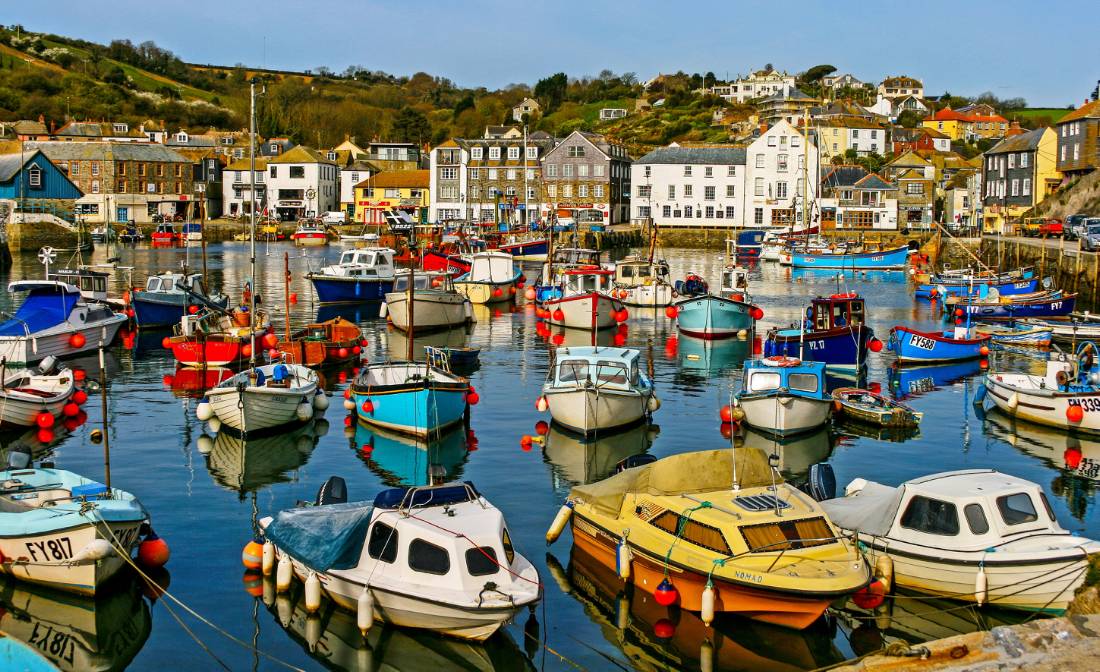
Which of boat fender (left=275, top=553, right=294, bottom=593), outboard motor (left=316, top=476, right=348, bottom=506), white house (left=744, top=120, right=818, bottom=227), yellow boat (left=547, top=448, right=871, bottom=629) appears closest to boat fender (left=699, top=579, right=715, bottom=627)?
yellow boat (left=547, top=448, right=871, bottom=629)

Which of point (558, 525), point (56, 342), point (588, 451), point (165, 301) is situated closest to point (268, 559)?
point (558, 525)

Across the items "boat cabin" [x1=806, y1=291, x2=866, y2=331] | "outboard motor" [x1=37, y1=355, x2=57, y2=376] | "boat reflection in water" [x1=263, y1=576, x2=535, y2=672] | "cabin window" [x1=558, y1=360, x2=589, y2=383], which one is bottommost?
"boat reflection in water" [x1=263, y1=576, x2=535, y2=672]

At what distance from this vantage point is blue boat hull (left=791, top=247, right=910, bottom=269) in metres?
90.1

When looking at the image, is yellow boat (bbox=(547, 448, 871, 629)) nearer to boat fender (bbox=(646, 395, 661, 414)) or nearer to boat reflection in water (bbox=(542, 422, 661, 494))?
boat reflection in water (bbox=(542, 422, 661, 494))

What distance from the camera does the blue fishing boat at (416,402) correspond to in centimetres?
2988

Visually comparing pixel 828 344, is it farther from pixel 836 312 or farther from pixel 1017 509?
pixel 1017 509

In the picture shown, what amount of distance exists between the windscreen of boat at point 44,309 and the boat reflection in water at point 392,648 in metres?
28.5

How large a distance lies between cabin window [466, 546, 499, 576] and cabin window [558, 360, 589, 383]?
13.9 m

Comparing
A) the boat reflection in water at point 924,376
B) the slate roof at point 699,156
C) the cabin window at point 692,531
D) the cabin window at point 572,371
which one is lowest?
the boat reflection in water at point 924,376

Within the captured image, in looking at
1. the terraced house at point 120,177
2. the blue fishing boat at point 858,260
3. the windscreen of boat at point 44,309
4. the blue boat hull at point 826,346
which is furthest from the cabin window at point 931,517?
the terraced house at point 120,177

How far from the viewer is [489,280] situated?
211ft

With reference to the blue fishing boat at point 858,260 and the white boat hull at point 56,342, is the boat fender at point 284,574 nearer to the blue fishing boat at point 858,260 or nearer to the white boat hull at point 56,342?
the white boat hull at point 56,342

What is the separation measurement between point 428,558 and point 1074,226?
75.2m

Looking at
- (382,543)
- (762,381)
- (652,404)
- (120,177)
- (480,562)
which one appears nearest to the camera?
(480,562)
